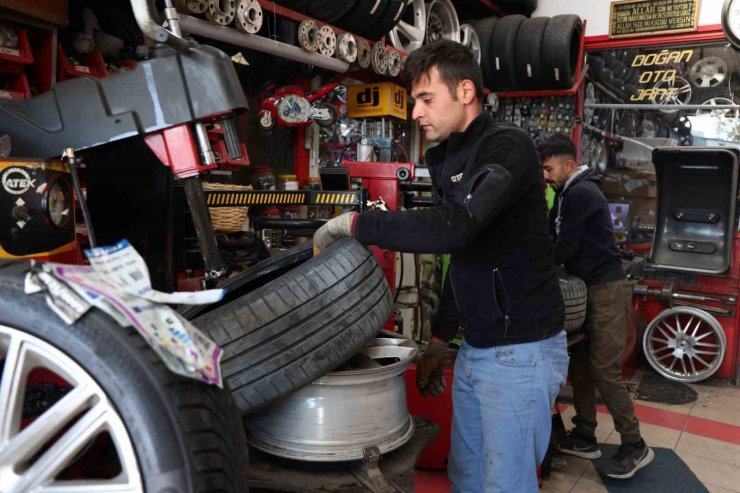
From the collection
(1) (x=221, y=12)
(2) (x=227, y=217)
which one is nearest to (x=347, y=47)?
(1) (x=221, y=12)

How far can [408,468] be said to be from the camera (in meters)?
1.86

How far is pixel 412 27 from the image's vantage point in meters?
5.14

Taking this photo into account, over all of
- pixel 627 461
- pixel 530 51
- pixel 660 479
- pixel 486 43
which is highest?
pixel 486 43

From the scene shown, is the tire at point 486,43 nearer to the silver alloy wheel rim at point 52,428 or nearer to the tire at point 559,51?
the tire at point 559,51

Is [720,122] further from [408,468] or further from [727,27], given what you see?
[408,468]

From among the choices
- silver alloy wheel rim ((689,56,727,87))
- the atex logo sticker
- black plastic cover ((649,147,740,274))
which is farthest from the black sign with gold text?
the atex logo sticker

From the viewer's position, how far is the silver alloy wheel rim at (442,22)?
18.5 ft

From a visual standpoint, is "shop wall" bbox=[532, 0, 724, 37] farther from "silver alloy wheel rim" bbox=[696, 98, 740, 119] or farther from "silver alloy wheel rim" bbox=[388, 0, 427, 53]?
"silver alloy wheel rim" bbox=[388, 0, 427, 53]

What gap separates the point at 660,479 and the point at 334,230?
2.40m

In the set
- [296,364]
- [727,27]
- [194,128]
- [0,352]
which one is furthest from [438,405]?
[727,27]

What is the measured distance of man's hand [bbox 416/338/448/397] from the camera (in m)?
2.26

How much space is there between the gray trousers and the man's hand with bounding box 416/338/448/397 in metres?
1.29

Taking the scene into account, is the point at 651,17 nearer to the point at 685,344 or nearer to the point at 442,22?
the point at 442,22

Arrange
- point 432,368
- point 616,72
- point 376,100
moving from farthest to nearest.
Answer: point 616,72
point 376,100
point 432,368
